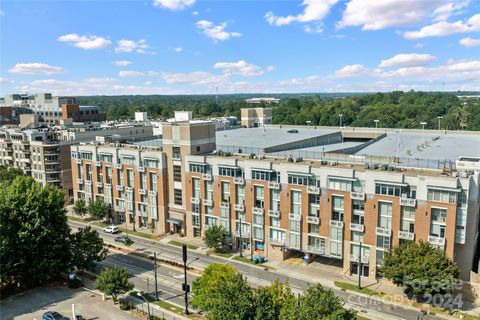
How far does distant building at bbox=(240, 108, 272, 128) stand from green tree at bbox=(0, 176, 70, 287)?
106 metres

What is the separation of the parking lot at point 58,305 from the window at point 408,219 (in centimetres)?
4379

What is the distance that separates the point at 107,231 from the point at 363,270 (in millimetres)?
57886

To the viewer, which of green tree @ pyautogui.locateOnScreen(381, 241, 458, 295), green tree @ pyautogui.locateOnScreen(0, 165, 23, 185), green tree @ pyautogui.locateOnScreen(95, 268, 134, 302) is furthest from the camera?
green tree @ pyautogui.locateOnScreen(0, 165, 23, 185)

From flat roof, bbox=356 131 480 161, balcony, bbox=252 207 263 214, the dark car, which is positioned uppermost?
flat roof, bbox=356 131 480 161

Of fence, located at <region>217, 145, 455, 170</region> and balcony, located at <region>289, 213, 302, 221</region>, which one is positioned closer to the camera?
fence, located at <region>217, 145, 455, 170</region>

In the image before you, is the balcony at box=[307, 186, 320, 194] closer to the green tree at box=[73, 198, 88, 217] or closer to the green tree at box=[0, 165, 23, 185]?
the green tree at box=[73, 198, 88, 217]

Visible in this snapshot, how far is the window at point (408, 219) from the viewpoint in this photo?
66562mm

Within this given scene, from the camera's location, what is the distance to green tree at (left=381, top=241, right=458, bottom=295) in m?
59.2

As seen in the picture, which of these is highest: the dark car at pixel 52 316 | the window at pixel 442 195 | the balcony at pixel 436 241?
the window at pixel 442 195

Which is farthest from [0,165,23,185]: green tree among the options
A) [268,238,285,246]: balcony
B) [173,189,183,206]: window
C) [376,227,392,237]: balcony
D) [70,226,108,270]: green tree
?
[376,227,392,237]: balcony

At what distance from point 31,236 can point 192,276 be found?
26673 mm

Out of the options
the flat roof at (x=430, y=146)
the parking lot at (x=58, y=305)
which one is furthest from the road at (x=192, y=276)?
the flat roof at (x=430, y=146)

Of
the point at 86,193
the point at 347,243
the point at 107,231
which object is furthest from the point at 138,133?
the point at 347,243

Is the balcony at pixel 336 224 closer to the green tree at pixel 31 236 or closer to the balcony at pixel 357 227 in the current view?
the balcony at pixel 357 227
